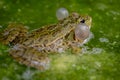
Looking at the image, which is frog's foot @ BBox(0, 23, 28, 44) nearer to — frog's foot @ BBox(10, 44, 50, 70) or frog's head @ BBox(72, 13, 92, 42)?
frog's foot @ BBox(10, 44, 50, 70)

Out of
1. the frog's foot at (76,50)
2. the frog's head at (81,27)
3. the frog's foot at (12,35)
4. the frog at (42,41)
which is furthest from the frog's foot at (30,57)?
the frog's head at (81,27)

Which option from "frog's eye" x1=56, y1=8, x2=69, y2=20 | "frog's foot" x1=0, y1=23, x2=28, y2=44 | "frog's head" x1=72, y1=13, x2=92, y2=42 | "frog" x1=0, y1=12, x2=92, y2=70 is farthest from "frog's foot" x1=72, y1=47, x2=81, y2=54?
"frog's foot" x1=0, y1=23, x2=28, y2=44

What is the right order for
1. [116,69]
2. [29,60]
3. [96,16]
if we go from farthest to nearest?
[96,16] → [116,69] → [29,60]

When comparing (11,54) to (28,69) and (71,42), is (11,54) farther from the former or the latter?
(71,42)

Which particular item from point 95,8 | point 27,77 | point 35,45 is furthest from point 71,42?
→ point 95,8

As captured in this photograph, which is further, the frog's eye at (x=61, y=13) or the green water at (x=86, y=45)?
the frog's eye at (x=61, y=13)

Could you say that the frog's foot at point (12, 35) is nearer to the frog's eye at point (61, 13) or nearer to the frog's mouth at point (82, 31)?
the frog's eye at point (61, 13)
